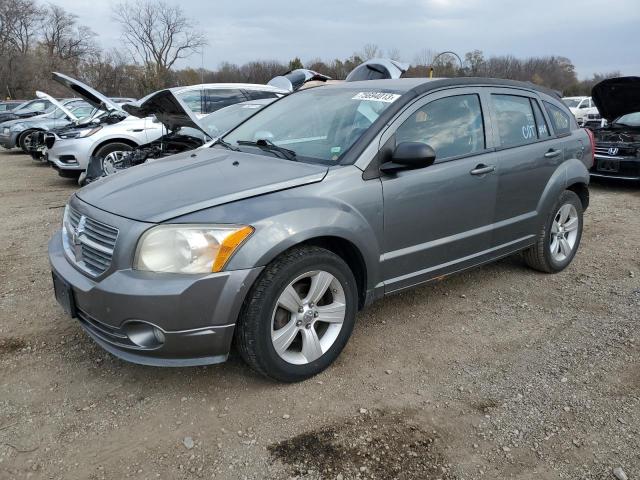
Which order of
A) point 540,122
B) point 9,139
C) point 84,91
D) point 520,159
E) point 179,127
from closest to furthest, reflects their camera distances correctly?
point 520,159 → point 540,122 → point 179,127 → point 84,91 → point 9,139

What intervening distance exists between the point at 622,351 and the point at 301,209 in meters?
2.32

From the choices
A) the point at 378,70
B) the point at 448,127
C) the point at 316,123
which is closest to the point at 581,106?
the point at 378,70

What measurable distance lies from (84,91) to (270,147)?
202 inches

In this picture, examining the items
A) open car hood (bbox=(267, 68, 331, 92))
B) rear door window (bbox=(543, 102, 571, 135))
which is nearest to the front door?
rear door window (bbox=(543, 102, 571, 135))

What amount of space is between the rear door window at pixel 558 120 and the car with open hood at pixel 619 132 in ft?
15.8

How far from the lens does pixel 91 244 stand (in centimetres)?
265

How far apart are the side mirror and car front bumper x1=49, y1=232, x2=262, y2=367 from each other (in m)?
1.07

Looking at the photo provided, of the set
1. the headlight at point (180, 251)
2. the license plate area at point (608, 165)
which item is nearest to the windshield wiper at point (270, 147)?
the headlight at point (180, 251)

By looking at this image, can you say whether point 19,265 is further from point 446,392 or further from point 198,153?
point 446,392

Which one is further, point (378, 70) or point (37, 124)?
point (37, 124)

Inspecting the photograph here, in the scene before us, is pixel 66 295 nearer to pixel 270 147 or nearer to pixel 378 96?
pixel 270 147

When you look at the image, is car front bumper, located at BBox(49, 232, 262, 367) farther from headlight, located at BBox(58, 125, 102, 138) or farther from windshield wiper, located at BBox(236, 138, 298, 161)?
headlight, located at BBox(58, 125, 102, 138)

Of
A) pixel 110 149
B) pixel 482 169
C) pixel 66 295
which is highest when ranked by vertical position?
pixel 482 169

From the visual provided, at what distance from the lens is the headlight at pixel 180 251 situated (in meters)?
2.42
